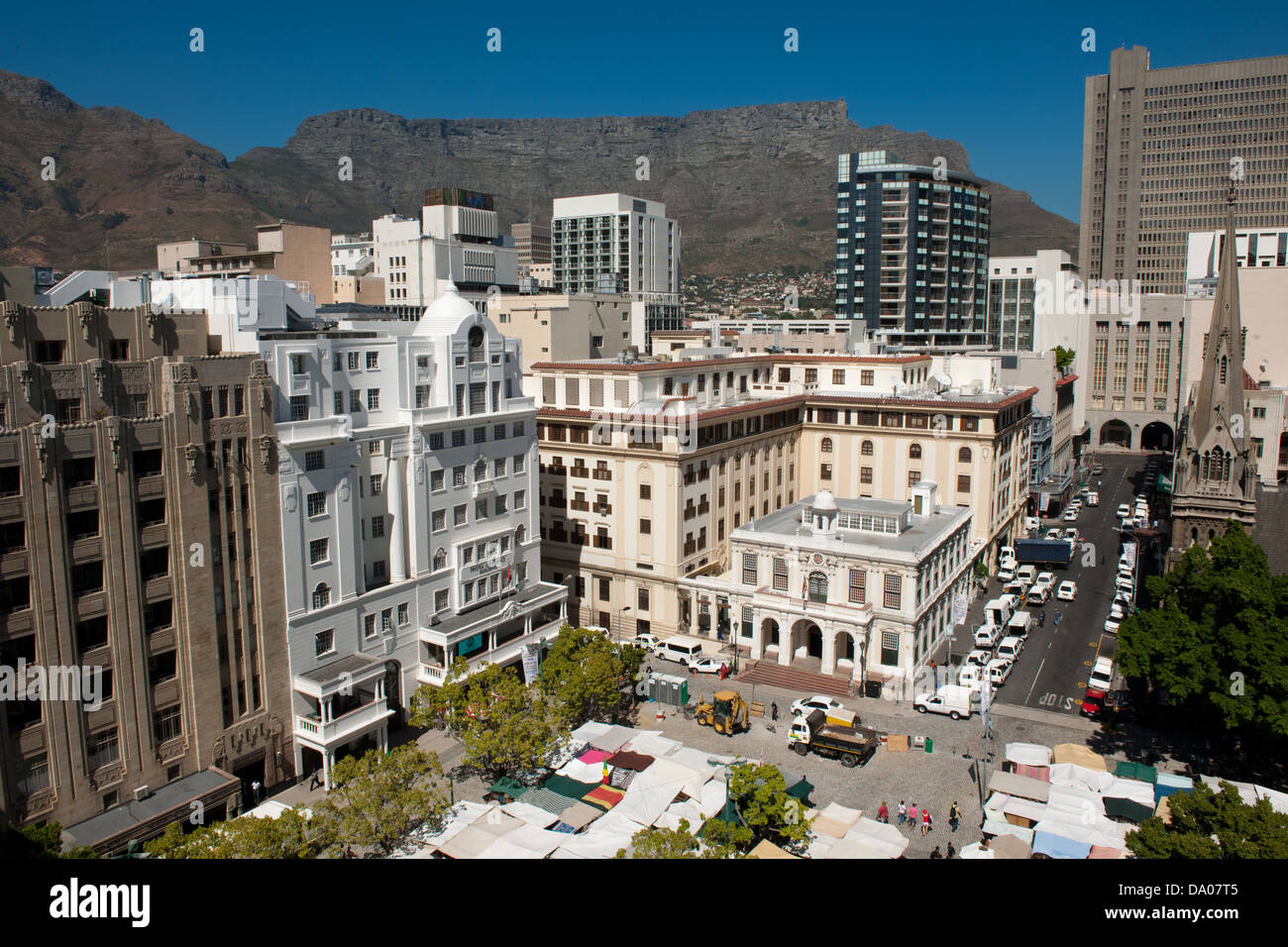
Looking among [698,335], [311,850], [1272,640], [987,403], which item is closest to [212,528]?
Answer: [311,850]

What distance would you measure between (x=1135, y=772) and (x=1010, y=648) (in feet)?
75.5

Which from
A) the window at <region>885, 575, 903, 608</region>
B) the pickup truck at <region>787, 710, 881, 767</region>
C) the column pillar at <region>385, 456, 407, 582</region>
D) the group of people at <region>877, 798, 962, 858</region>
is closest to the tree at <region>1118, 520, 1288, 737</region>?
the group of people at <region>877, 798, 962, 858</region>

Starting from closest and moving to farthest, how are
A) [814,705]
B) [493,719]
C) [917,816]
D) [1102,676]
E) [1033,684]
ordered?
[917,816] < [493,719] < [814,705] < [1102,676] < [1033,684]

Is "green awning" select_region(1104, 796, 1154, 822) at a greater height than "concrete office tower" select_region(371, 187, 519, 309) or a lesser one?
lesser

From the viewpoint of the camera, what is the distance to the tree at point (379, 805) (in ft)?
125

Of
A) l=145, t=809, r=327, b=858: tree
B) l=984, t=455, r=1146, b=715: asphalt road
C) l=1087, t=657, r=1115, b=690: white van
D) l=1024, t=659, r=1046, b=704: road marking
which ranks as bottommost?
l=1024, t=659, r=1046, b=704: road marking

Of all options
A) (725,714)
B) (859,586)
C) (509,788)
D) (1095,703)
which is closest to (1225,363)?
(1095,703)

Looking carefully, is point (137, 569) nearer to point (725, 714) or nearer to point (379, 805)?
point (379, 805)

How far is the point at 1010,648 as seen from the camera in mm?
71312

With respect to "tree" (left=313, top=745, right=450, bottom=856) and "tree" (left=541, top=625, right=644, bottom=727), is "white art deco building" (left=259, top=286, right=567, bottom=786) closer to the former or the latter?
"tree" (left=541, top=625, right=644, bottom=727)

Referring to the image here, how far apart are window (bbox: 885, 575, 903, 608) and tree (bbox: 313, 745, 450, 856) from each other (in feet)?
121

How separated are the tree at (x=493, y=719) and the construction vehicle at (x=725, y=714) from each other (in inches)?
459

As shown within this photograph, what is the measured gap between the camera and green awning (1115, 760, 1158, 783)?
158ft
